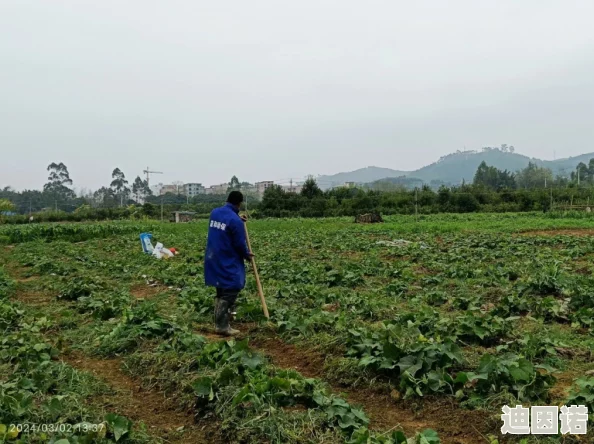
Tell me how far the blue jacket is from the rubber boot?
9.4 inches

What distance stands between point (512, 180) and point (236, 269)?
8265 cm

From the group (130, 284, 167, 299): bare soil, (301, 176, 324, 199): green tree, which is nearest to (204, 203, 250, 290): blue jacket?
(130, 284, 167, 299): bare soil

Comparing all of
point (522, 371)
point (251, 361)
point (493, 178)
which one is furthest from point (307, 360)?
point (493, 178)

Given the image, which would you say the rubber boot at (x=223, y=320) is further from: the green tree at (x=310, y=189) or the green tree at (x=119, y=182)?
the green tree at (x=119, y=182)

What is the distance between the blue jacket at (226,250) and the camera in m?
6.33

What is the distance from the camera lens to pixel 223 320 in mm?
6293

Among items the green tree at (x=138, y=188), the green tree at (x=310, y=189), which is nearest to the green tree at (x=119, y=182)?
the green tree at (x=138, y=188)

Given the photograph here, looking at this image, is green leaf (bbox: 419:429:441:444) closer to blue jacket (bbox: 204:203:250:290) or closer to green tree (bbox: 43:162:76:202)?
blue jacket (bbox: 204:203:250:290)

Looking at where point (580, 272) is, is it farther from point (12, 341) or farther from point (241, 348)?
point (12, 341)

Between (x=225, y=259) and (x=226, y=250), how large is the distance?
13 cm

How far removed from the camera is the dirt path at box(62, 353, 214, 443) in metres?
3.74

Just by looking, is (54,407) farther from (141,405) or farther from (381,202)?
(381,202)

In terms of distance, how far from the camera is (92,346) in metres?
5.89

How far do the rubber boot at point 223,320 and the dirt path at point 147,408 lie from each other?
1461 millimetres
